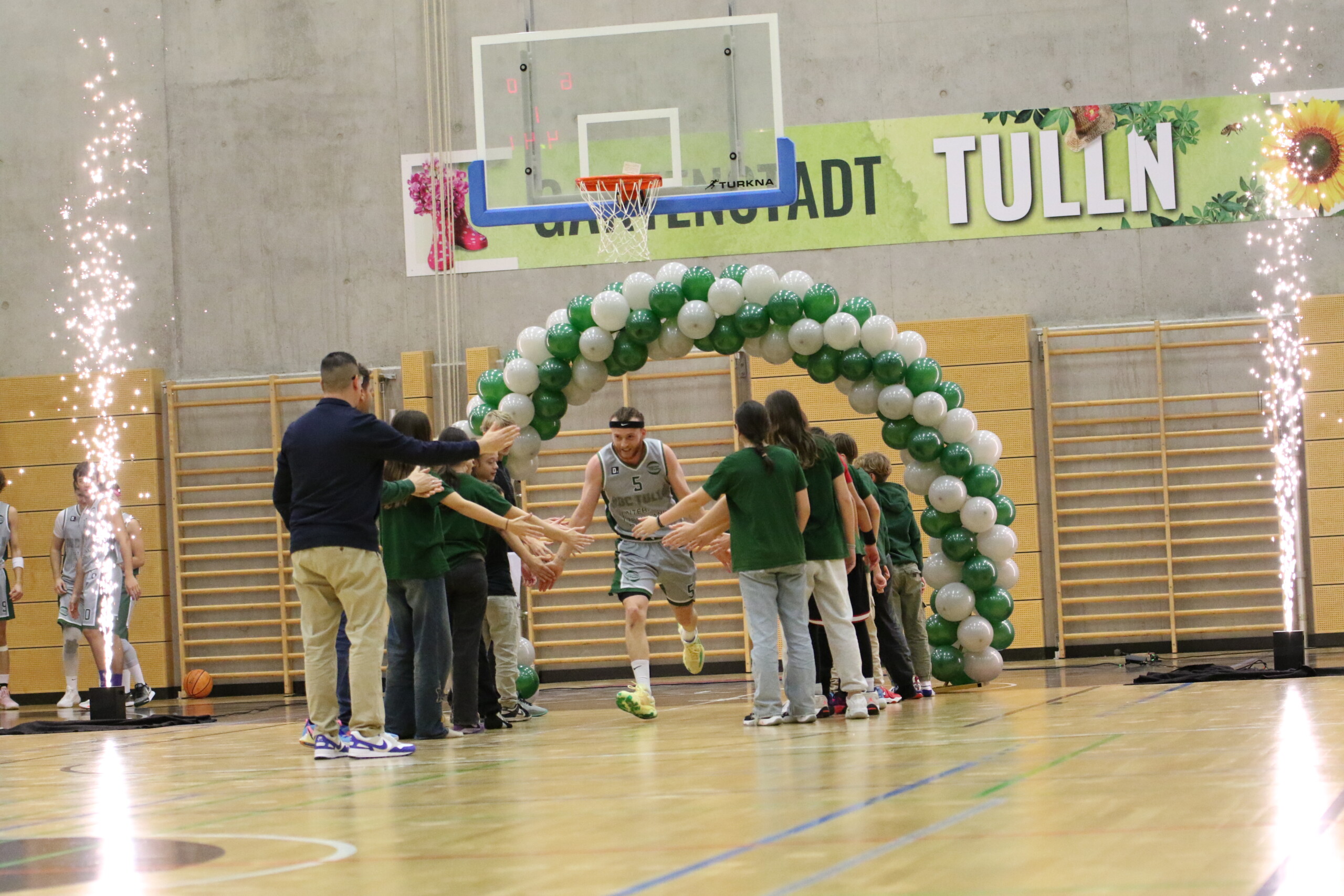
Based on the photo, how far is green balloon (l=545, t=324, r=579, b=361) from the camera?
8461 millimetres

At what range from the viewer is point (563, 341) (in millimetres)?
8453

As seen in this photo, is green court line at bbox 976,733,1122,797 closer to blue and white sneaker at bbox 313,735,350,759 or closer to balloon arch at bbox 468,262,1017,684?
blue and white sneaker at bbox 313,735,350,759

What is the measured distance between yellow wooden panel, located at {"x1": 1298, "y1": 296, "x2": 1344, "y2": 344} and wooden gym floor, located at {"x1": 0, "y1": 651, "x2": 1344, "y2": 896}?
17.8 feet

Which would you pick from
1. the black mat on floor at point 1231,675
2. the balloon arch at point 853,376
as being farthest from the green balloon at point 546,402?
the black mat on floor at point 1231,675

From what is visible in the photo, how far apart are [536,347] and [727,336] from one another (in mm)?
1123

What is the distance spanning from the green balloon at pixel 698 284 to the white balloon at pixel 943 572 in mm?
1973

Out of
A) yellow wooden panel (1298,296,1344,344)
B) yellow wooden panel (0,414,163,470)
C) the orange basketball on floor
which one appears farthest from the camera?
yellow wooden panel (0,414,163,470)

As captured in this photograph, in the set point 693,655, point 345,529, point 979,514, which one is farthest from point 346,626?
point 979,514

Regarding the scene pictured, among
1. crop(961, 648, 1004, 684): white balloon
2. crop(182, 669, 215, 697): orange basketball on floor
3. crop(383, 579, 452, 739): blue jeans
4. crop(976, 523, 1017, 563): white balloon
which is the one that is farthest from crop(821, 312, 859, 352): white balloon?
crop(182, 669, 215, 697): orange basketball on floor

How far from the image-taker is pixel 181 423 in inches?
482

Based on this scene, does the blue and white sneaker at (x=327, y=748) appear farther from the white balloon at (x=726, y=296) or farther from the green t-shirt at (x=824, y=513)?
the white balloon at (x=726, y=296)

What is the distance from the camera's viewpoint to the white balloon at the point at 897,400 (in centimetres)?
819

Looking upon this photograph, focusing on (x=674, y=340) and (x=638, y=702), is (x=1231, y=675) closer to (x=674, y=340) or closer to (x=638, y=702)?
(x=638, y=702)

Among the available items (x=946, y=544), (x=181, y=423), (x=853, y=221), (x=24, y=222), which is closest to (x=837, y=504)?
(x=946, y=544)
